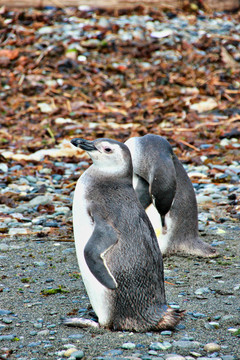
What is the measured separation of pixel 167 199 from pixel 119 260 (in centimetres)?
140

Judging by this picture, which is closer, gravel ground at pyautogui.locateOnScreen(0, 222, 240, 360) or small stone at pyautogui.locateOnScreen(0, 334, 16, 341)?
gravel ground at pyautogui.locateOnScreen(0, 222, 240, 360)

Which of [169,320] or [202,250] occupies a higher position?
[169,320]

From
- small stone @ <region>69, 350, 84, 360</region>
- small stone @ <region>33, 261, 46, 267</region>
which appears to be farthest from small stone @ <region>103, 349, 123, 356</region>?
small stone @ <region>33, 261, 46, 267</region>

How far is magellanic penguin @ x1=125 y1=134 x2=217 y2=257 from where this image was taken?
4113 millimetres

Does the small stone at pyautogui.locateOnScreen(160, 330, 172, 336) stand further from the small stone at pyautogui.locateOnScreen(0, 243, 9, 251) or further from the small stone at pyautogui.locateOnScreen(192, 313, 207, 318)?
the small stone at pyautogui.locateOnScreen(0, 243, 9, 251)

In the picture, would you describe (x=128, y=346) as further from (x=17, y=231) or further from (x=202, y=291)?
(x=17, y=231)

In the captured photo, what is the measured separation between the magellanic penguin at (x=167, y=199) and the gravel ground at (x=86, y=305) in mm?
120

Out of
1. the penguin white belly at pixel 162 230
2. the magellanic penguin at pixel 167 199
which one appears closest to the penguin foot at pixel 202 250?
the magellanic penguin at pixel 167 199

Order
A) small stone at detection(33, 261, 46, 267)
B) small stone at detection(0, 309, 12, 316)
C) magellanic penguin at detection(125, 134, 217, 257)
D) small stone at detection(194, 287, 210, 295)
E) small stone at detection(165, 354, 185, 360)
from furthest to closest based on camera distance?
magellanic penguin at detection(125, 134, 217, 257) → small stone at detection(33, 261, 46, 267) → small stone at detection(194, 287, 210, 295) → small stone at detection(0, 309, 12, 316) → small stone at detection(165, 354, 185, 360)

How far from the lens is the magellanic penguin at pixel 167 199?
13.5ft

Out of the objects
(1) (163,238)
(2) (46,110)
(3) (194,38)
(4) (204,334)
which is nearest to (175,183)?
(1) (163,238)


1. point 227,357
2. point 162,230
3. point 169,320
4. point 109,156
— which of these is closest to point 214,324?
point 169,320

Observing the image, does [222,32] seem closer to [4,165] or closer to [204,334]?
[4,165]

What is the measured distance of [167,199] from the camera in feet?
13.4
